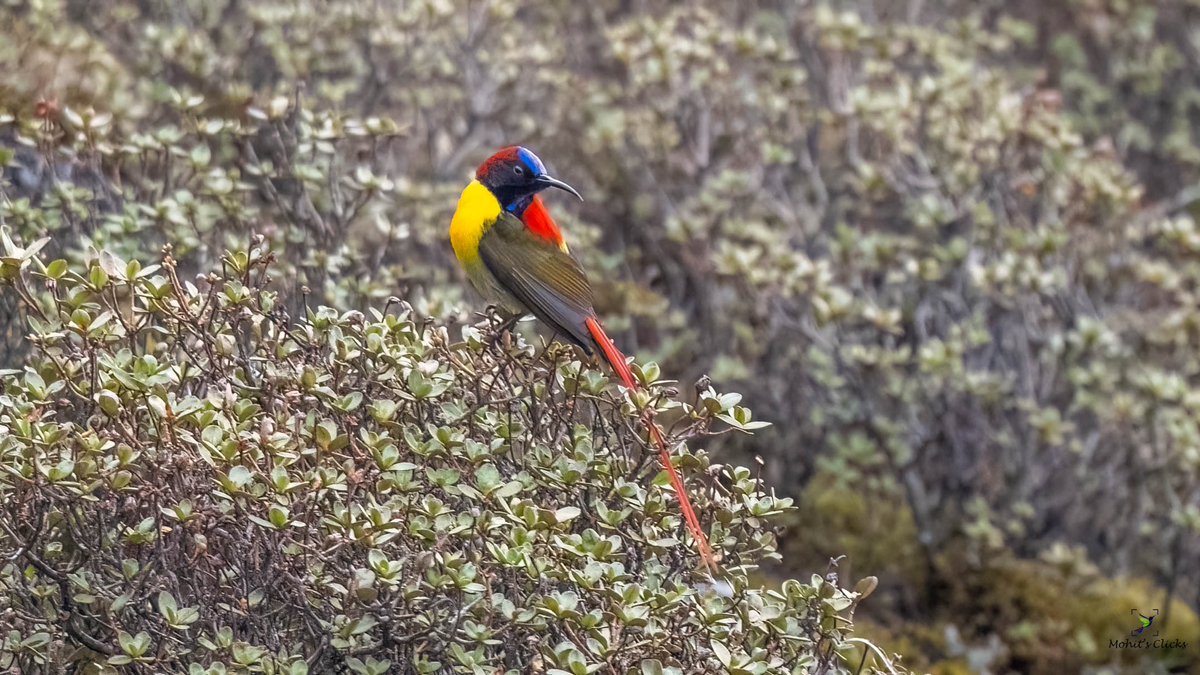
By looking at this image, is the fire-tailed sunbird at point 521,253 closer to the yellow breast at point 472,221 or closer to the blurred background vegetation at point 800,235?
the yellow breast at point 472,221

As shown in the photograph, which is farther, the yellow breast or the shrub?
the yellow breast

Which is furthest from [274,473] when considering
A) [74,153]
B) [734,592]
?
[74,153]

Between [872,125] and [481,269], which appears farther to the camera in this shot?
[872,125]

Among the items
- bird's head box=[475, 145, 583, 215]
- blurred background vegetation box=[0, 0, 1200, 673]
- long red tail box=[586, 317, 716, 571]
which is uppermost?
bird's head box=[475, 145, 583, 215]

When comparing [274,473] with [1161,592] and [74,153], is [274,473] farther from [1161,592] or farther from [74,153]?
[1161,592]

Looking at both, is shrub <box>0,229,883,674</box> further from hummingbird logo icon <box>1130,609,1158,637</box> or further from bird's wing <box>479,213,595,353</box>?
hummingbird logo icon <box>1130,609,1158,637</box>

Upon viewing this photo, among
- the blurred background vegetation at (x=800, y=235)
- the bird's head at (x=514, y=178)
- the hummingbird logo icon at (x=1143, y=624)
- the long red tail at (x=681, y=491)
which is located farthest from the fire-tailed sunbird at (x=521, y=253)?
the hummingbird logo icon at (x=1143, y=624)

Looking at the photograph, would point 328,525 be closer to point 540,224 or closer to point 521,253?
point 521,253

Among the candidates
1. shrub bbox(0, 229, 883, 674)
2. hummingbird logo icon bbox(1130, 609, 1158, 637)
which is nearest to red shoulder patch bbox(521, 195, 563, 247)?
shrub bbox(0, 229, 883, 674)
